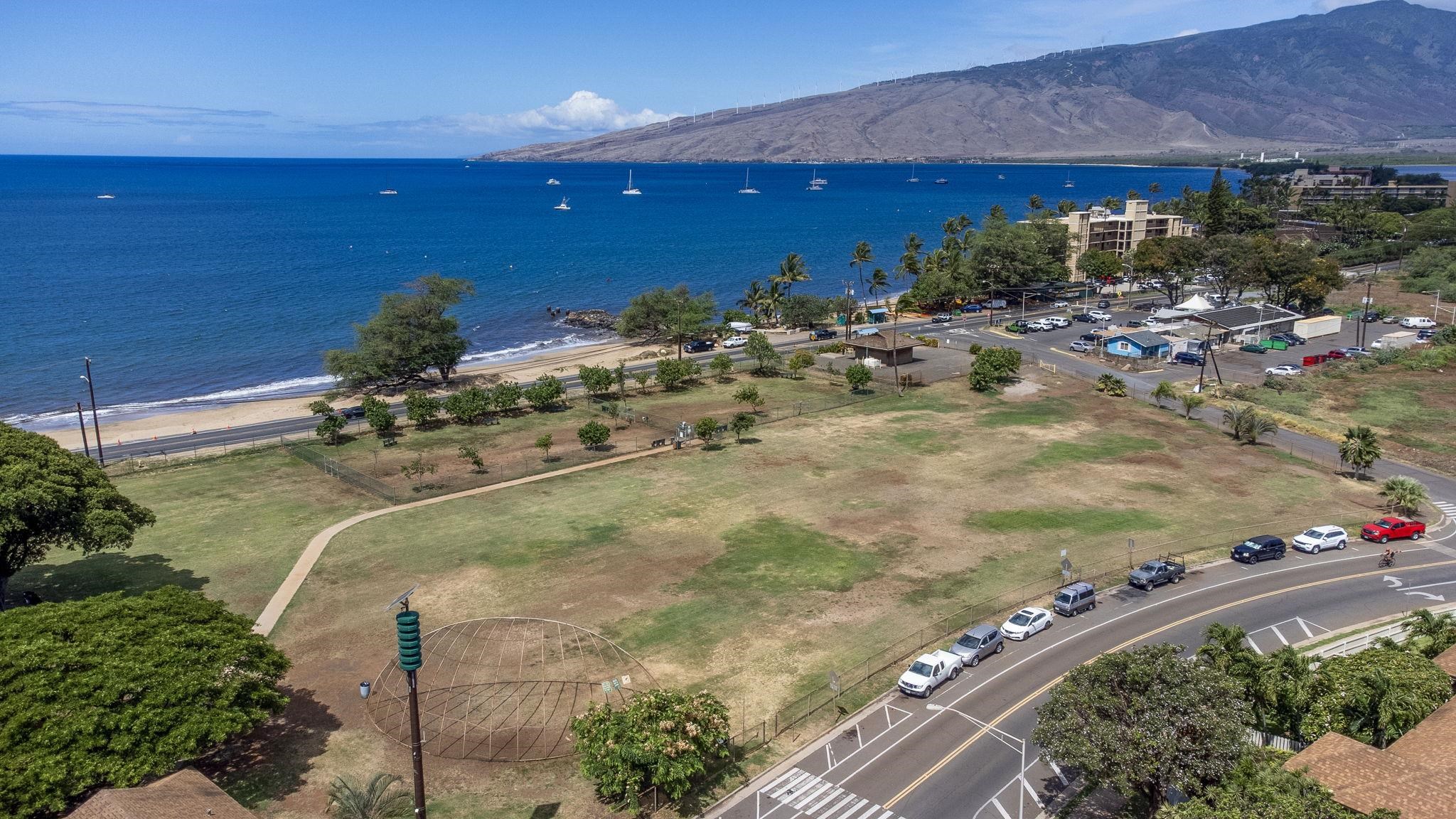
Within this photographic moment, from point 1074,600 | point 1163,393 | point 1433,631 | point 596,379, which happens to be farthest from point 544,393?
point 1433,631

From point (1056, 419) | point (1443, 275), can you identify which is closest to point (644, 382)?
point (1056, 419)

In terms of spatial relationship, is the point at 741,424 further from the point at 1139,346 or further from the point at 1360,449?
the point at 1139,346

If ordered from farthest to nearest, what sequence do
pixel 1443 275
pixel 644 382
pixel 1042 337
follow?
1. pixel 1443 275
2. pixel 1042 337
3. pixel 644 382

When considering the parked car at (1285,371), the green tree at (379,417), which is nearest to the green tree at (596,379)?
the green tree at (379,417)

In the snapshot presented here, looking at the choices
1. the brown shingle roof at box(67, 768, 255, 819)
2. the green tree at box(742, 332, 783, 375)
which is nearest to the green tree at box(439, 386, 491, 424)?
the green tree at box(742, 332, 783, 375)

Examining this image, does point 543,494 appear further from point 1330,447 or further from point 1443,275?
point 1443,275

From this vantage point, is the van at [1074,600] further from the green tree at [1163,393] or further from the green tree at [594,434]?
the green tree at [1163,393]

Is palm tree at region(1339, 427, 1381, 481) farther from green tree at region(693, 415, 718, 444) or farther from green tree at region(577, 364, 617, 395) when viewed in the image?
green tree at region(577, 364, 617, 395)
